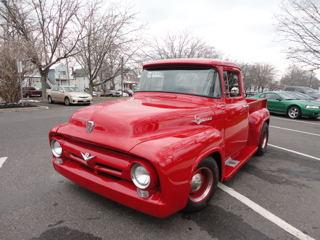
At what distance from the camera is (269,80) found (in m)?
59.8

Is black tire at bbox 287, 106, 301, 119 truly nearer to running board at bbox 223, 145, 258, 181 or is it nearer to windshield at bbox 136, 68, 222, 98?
running board at bbox 223, 145, 258, 181

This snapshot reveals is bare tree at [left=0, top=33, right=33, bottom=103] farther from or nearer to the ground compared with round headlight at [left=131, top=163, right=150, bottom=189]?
farther from the ground

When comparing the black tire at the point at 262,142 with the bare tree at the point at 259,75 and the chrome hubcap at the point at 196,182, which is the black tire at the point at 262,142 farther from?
the bare tree at the point at 259,75

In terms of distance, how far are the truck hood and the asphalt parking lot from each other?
87 cm

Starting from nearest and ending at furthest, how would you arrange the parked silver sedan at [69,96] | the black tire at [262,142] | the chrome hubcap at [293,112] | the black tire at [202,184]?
the black tire at [202,184]
the black tire at [262,142]
the chrome hubcap at [293,112]
the parked silver sedan at [69,96]

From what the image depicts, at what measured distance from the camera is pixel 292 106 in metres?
11.4

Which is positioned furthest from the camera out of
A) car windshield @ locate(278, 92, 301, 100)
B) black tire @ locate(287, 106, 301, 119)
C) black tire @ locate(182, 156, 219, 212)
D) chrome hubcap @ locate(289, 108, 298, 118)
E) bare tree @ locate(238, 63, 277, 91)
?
bare tree @ locate(238, 63, 277, 91)

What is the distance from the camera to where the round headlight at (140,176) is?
1.94 metres

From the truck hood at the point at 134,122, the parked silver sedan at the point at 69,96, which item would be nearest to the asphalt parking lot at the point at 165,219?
the truck hood at the point at 134,122

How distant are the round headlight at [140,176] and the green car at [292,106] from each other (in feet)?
38.5

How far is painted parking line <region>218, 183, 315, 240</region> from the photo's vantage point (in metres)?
2.25

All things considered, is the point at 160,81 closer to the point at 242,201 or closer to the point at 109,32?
the point at 242,201

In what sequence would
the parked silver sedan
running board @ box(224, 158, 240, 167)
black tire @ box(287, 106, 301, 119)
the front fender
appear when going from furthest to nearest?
the parked silver sedan < black tire @ box(287, 106, 301, 119) < running board @ box(224, 158, 240, 167) < the front fender

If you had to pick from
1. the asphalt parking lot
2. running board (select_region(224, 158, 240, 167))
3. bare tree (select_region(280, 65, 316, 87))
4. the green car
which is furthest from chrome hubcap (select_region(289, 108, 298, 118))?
bare tree (select_region(280, 65, 316, 87))
